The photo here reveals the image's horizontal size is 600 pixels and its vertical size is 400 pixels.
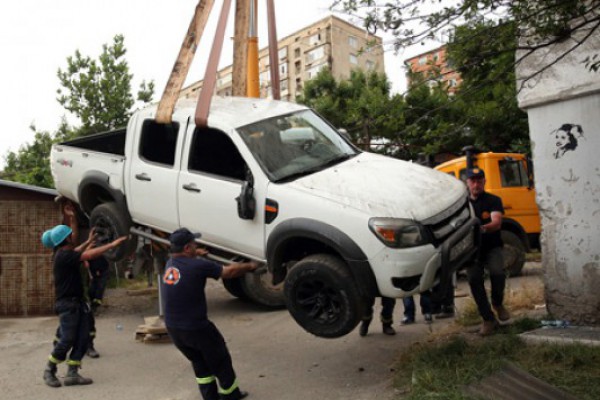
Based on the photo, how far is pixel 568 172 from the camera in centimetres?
561

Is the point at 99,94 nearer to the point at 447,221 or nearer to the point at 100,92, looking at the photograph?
the point at 100,92

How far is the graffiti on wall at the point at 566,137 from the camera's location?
554cm

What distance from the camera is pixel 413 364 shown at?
497cm

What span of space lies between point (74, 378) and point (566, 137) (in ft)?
18.7

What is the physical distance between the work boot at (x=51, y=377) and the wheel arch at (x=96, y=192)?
171 cm

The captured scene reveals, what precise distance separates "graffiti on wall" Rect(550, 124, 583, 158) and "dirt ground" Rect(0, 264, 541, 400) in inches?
92.1

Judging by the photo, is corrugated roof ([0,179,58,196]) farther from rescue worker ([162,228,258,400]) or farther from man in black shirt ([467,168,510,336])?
man in black shirt ([467,168,510,336])

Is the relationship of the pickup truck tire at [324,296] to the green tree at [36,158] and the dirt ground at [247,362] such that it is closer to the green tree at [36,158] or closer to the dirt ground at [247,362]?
the dirt ground at [247,362]

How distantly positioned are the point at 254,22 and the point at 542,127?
4.24 meters

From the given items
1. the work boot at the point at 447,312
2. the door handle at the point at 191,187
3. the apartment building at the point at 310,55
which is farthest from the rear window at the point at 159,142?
the apartment building at the point at 310,55

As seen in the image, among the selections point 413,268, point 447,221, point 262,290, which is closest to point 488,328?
point 447,221

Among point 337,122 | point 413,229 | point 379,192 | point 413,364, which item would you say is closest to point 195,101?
point 379,192

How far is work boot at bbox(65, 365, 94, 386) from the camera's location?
584 cm

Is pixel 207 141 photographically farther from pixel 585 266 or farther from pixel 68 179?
pixel 585 266
